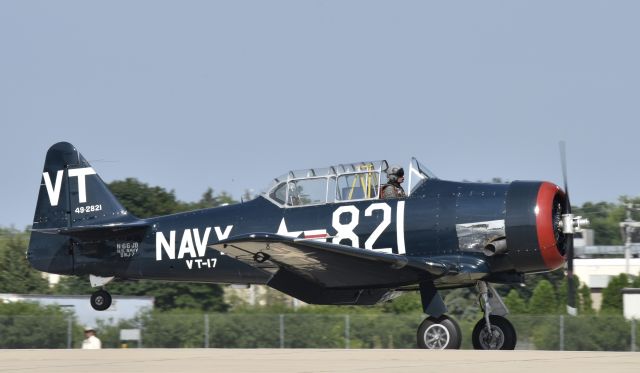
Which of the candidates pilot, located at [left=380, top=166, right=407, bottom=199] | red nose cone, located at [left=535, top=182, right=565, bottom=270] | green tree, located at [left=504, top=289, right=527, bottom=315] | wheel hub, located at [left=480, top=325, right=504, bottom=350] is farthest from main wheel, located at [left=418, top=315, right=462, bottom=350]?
green tree, located at [left=504, top=289, right=527, bottom=315]

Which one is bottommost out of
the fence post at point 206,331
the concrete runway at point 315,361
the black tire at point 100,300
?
the concrete runway at point 315,361

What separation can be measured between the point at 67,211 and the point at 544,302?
2325 cm

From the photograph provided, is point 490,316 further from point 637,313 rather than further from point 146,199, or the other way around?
point 146,199

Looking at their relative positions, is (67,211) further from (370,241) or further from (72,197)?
(370,241)

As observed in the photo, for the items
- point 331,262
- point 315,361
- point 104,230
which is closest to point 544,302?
point 104,230

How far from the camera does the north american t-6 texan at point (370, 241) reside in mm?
13828

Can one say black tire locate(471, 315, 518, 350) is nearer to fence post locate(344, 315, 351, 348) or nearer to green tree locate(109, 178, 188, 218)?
fence post locate(344, 315, 351, 348)

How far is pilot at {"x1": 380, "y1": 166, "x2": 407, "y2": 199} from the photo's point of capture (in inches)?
577

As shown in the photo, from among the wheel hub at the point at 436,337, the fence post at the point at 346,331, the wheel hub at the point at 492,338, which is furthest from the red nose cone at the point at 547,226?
the fence post at the point at 346,331

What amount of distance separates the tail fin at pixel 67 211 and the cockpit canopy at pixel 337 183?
262cm

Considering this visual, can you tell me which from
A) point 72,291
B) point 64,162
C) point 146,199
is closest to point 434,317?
point 64,162

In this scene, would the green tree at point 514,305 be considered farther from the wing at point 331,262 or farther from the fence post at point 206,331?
the wing at point 331,262

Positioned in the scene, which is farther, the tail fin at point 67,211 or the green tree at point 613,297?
the green tree at point 613,297

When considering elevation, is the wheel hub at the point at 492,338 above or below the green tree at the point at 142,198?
below
